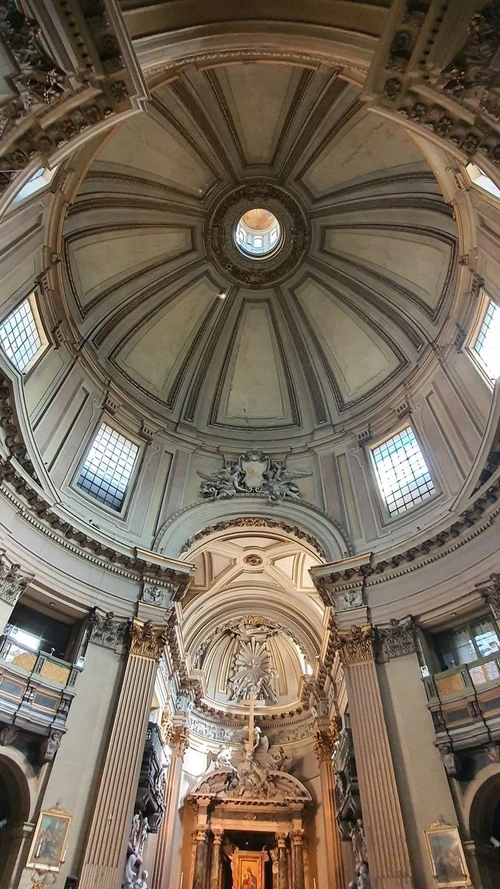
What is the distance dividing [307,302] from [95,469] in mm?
10449

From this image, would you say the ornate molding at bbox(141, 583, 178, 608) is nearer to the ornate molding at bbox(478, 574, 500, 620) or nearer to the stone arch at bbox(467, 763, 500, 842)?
the ornate molding at bbox(478, 574, 500, 620)

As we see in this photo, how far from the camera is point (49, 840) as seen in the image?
10562 mm

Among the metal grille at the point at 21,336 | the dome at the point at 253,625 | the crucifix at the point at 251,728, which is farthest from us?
the dome at the point at 253,625

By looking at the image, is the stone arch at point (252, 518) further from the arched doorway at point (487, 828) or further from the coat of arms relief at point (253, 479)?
the arched doorway at point (487, 828)

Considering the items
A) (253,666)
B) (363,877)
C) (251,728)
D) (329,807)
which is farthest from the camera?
(253,666)

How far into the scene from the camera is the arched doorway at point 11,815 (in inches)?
402

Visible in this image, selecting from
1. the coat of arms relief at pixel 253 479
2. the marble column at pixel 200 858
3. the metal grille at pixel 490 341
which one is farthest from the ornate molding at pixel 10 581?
the marble column at pixel 200 858

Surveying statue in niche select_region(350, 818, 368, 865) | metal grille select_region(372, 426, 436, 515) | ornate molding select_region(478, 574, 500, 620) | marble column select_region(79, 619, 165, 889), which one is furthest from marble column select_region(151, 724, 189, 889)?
ornate molding select_region(478, 574, 500, 620)

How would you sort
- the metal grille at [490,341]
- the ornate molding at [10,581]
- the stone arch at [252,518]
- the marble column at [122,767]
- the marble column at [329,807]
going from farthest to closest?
1. the marble column at [329,807]
2. the stone arch at [252,518]
3. the metal grille at [490,341]
4. the ornate molding at [10,581]
5. the marble column at [122,767]

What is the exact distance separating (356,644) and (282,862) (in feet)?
37.0

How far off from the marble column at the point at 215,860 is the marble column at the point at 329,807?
13.0ft

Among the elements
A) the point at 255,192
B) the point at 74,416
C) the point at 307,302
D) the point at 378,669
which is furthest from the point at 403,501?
the point at 255,192

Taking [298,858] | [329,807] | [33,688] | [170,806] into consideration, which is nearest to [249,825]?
[298,858]

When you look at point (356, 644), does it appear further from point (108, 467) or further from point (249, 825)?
point (249, 825)
